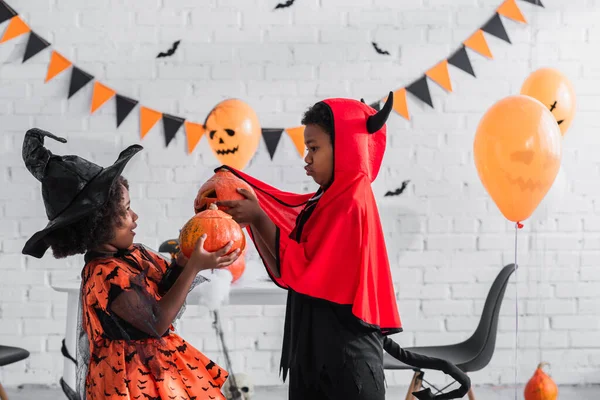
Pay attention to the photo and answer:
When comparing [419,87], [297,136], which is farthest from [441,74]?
[297,136]

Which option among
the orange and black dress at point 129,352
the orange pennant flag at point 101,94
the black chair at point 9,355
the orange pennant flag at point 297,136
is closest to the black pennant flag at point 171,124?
the orange pennant flag at point 101,94

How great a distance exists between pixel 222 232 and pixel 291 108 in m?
2.00

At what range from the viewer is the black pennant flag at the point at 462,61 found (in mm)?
3393

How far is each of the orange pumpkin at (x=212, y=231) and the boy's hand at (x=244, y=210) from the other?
70 millimetres

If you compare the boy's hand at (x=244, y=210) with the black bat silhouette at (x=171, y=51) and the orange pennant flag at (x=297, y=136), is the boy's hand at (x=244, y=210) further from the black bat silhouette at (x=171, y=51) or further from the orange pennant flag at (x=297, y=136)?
the black bat silhouette at (x=171, y=51)

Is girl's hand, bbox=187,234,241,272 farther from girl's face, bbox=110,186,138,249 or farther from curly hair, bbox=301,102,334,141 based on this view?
curly hair, bbox=301,102,334,141

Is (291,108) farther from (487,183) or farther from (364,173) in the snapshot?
(364,173)

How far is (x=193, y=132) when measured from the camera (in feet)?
11.0

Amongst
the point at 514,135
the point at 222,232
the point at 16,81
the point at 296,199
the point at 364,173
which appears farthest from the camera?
the point at 16,81

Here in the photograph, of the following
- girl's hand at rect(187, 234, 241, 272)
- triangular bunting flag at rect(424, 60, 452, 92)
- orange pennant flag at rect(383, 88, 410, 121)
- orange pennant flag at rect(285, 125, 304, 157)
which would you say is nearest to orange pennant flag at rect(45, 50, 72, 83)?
orange pennant flag at rect(285, 125, 304, 157)

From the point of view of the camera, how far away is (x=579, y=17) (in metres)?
3.42

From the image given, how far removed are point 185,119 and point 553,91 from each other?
5.25 ft

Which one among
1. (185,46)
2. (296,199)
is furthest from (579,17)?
(296,199)

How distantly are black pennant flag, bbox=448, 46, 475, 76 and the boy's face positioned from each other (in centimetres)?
201
